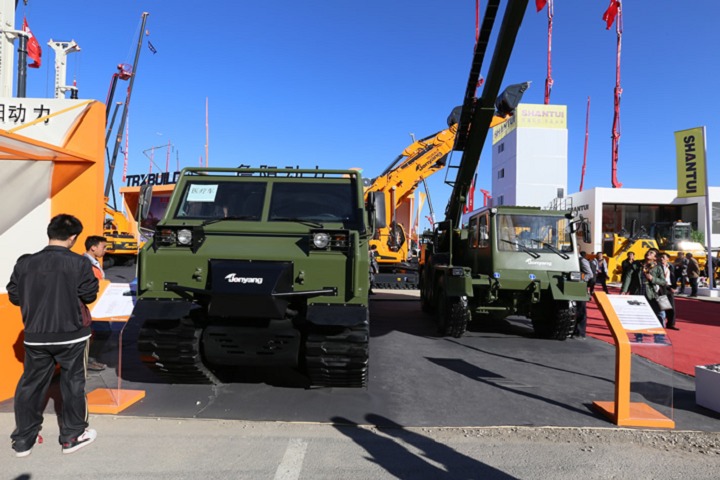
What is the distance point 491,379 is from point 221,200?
12.9 feet

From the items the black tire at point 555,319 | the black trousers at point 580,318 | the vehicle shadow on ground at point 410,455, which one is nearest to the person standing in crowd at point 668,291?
the black trousers at point 580,318

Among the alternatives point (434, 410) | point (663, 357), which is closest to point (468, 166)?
point (663, 357)

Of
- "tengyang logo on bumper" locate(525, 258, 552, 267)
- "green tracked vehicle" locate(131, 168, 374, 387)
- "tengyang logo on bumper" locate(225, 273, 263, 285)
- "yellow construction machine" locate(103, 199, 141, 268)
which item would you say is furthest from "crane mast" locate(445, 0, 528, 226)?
"yellow construction machine" locate(103, 199, 141, 268)

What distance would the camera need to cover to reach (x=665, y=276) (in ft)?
28.3

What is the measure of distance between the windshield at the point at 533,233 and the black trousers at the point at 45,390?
667 cm

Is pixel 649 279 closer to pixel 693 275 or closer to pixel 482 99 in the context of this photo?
pixel 482 99

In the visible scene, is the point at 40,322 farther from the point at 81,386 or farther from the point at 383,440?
the point at 383,440

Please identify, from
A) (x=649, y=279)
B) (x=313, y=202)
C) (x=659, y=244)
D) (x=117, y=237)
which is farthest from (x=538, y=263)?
(x=117, y=237)

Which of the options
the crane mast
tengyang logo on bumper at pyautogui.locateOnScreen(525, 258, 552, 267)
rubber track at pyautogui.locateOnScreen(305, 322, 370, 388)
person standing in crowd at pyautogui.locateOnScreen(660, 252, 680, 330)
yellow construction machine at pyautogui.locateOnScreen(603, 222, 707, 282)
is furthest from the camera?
yellow construction machine at pyautogui.locateOnScreen(603, 222, 707, 282)

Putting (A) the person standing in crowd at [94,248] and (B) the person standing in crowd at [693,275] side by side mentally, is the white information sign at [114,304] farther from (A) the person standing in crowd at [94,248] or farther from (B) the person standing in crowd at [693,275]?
(B) the person standing in crowd at [693,275]

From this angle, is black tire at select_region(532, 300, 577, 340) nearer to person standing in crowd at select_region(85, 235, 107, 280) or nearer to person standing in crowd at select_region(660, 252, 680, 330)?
person standing in crowd at select_region(660, 252, 680, 330)

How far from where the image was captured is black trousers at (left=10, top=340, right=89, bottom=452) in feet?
11.4

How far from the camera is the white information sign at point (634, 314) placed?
15.6ft

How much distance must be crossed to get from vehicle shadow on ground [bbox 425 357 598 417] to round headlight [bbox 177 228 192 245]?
378 centimetres
